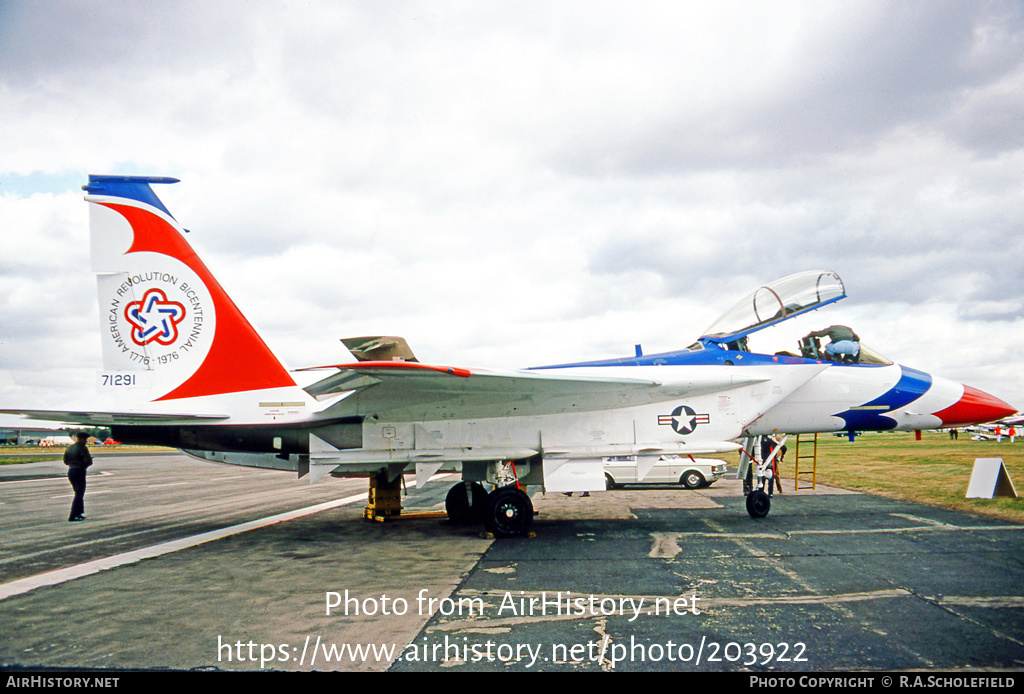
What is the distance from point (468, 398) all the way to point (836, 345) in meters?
6.36

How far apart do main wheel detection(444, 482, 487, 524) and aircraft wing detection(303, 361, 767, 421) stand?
2.07 metres

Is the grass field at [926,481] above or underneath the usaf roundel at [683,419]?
underneath

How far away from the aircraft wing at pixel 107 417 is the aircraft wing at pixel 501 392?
1.83 meters

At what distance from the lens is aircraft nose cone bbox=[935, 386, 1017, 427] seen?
1012cm

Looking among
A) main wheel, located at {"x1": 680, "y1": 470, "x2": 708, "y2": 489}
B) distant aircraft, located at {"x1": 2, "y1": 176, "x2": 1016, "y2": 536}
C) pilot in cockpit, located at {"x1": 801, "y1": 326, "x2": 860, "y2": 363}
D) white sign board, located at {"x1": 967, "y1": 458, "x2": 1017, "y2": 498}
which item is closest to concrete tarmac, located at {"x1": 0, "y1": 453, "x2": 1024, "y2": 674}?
distant aircraft, located at {"x1": 2, "y1": 176, "x2": 1016, "y2": 536}

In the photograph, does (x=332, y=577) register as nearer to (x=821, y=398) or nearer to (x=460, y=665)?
(x=460, y=665)

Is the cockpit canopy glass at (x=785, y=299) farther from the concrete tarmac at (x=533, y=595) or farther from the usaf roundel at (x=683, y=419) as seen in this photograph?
the concrete tarmac at (x=533, y=595)

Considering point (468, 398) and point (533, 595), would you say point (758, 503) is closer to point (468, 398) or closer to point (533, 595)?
point (468, 398)

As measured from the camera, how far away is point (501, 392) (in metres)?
9.09

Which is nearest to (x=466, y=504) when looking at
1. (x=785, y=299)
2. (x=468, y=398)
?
(x=468, y=398)

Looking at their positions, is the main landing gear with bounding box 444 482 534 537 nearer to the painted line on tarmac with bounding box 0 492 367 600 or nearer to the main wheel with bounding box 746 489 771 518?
the main wheel with bounding box 746 489 771 518

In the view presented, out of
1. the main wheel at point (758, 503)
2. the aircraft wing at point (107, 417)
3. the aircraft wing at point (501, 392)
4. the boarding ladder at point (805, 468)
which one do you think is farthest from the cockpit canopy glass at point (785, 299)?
the aircraft wing at point (107, 417)

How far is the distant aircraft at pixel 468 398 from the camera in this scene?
925cm

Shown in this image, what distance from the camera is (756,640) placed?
4.25m
